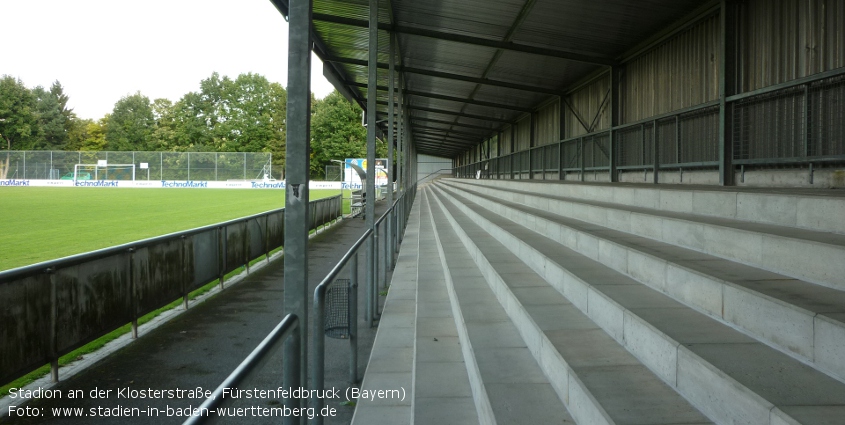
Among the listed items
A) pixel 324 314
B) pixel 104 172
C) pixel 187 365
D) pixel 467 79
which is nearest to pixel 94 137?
pixel 104 172

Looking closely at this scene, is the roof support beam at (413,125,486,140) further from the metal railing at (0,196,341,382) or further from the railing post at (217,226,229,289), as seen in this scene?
the metal railing at (0,196,341,382)

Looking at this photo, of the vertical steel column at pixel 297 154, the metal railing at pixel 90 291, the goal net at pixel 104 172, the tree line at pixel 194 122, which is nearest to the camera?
the vertical steel column at pixel 297 154

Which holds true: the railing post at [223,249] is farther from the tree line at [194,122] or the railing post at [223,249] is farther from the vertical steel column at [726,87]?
the tree line at [194,122]

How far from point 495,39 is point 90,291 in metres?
10.4

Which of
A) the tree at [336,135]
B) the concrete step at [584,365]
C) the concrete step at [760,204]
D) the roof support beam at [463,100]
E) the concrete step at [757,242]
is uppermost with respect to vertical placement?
the tree at [336,135]

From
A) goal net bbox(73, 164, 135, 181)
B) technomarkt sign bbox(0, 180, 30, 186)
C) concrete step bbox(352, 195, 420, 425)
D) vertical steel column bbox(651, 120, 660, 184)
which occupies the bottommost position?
concrete step bbox(352, 195, 420, 425)

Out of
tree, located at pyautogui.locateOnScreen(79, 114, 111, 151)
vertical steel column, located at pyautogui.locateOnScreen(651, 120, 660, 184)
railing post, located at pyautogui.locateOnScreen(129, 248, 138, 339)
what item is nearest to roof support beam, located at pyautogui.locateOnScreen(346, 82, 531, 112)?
vertical steel column, located at pyautogui.locateOnScreen(651, 120, 660, 184)

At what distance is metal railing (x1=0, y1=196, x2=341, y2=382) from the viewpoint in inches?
177

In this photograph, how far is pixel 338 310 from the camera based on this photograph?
4.59 metres

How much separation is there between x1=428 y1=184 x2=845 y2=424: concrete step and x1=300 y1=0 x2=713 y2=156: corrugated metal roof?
737 cm

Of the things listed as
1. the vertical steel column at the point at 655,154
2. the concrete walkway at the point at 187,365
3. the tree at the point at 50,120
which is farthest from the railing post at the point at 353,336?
the tree at the point at 50,120

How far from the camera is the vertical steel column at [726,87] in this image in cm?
792

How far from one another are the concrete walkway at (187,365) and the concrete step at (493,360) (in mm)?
929

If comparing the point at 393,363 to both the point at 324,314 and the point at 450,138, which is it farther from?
the point at 450,138
